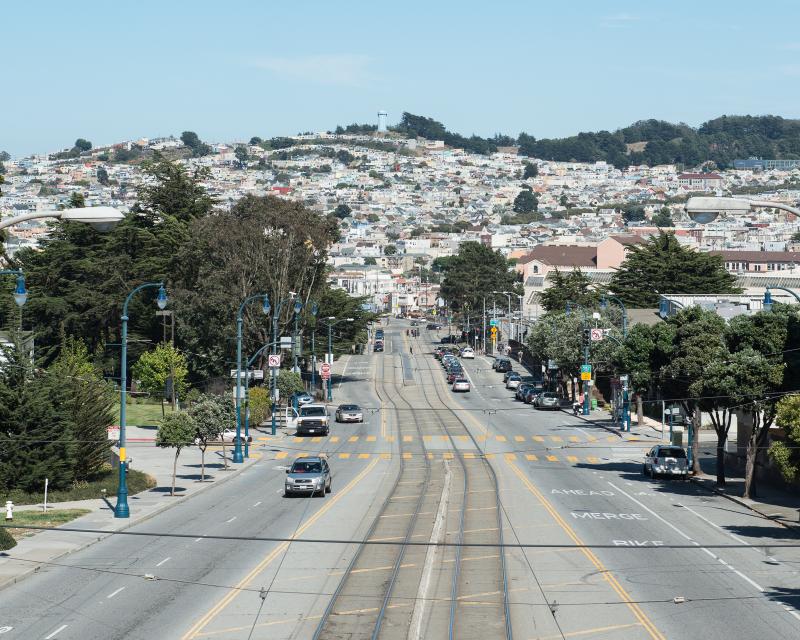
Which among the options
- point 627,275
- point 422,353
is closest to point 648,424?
point 627,275

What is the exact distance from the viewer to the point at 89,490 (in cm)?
5319

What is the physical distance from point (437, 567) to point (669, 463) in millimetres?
27903

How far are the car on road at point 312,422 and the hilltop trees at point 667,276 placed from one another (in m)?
64.4

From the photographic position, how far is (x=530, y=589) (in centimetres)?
3203

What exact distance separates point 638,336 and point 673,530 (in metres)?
23.1

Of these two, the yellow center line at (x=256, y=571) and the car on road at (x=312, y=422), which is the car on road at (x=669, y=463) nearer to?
the yellow center line at (x=256, y=571)

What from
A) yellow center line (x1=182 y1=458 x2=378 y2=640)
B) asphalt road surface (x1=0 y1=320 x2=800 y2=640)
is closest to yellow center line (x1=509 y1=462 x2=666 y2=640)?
asphalt road surface (x1=0 y1=320 x2=800 y2=640)

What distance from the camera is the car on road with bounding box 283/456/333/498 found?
52406 millimetres

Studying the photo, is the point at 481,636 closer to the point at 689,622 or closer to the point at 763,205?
the point at 689,622

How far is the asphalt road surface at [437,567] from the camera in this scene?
27.9m

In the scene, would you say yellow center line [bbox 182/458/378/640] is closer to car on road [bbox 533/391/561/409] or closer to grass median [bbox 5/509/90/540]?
grass median [bbox 5/509/90/540]

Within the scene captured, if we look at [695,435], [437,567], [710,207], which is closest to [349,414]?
[695,435]

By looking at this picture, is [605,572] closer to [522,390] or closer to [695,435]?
Answer: [695,435]

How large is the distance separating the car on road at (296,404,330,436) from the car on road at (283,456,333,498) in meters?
30.8
